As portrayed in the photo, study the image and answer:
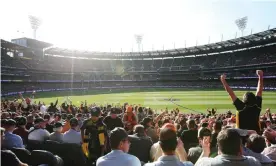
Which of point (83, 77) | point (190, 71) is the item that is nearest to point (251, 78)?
point (190, 71)

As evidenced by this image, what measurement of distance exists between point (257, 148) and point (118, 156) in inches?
85.6

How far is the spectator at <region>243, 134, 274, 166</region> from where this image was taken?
12.6ft

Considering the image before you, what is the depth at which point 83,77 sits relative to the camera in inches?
3757

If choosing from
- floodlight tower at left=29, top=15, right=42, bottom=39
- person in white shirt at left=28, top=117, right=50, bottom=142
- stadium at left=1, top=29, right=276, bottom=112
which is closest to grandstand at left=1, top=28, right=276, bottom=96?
stadium at left=1, top=29, right=276, bottom=112

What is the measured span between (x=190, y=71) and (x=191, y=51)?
791cm

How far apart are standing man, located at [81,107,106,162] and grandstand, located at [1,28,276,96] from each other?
5860cm

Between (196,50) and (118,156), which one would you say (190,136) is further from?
(196,50)

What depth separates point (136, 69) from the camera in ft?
362

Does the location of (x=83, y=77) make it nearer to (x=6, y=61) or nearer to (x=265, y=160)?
(x=6, y=61)

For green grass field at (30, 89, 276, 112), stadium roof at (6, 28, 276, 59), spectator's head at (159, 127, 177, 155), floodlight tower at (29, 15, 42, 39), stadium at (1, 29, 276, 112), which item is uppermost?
floodlight tower at (29, 15, 42, 39)

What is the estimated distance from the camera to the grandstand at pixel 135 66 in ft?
233

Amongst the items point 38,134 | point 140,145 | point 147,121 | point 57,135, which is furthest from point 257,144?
point 38,134

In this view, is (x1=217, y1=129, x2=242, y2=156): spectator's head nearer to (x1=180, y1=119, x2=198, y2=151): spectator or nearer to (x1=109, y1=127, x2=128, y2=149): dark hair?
(x1=109, y1=127, x2=128, y2=149): dark hair

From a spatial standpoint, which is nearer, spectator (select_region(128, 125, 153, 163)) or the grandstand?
spectator (select_region(128, 125, 153, 163))
